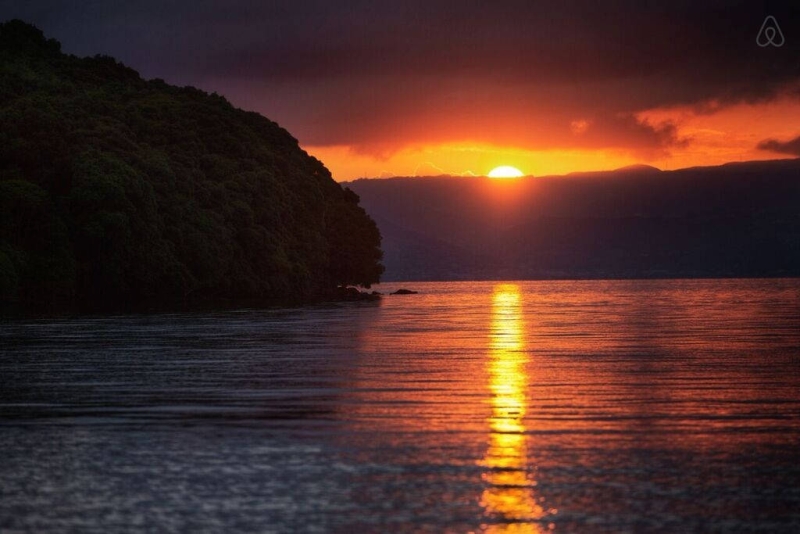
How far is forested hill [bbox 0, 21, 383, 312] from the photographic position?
9931 centimetres

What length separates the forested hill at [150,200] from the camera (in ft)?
326

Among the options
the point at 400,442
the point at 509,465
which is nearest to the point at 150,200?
the point at 400,442

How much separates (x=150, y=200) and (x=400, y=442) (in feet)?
300

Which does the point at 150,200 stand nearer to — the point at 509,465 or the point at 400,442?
the point at 400,442

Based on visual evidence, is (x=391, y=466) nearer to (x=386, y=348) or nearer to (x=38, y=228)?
(x=386, y=348)

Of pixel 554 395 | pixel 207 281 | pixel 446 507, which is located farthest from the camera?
pixel 207 281

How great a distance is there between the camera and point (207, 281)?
116 meters

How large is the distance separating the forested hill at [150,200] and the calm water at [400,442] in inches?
2426

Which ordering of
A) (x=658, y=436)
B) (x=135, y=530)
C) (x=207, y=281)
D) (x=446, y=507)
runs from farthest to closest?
(x=207, y=281) → (x=658, y=436) → (x=446, y=507) → (x=135, y=530)

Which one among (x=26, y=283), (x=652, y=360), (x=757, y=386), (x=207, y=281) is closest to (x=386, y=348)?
(x=652, y=360)

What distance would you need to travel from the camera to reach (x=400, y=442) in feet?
59.9

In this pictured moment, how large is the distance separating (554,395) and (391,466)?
10.8 meters

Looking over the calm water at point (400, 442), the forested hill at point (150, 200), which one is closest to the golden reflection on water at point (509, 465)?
the calm water at point (400, 442)

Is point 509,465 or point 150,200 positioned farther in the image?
point 150,200
